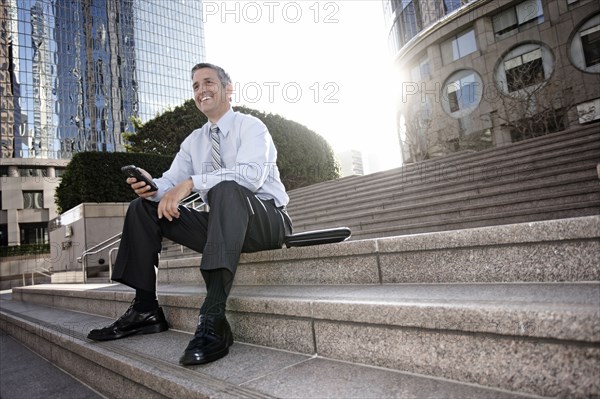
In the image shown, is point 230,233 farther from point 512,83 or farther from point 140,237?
point 512,83

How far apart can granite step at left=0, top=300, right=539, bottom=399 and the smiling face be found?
4.67 ft

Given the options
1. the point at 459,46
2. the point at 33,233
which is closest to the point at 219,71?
the point at 459,46

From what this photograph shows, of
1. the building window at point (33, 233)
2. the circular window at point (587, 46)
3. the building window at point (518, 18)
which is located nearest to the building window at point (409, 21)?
the building window at point (518, 18)

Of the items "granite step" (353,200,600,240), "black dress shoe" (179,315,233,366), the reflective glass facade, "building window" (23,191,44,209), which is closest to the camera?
"black dress shoe" (179,315,233,366)

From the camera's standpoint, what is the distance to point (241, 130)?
2.22 meters

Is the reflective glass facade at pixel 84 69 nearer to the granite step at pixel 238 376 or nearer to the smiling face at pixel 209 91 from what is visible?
the smiling face at pixel 209 91

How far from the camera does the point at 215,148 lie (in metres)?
2.32

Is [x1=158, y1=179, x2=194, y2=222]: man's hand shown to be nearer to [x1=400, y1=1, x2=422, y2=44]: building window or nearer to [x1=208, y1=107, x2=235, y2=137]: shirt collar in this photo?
[x1=208, y1=107, x2=235, y2=137]: shirt collar

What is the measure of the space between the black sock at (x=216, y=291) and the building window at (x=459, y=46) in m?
22.8

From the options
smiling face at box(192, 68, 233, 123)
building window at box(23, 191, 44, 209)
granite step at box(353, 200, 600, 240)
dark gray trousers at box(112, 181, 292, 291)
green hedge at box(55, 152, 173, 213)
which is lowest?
granite step at box(353, 200, 600, 240)

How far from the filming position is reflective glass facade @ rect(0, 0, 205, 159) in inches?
1614

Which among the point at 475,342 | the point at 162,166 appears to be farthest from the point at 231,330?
the point at 162,166

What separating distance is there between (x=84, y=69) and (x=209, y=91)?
58.2m

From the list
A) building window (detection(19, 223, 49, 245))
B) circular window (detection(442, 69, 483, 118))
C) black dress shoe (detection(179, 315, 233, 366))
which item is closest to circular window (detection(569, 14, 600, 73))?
circular window (detection(442, 69, 483, 118))
